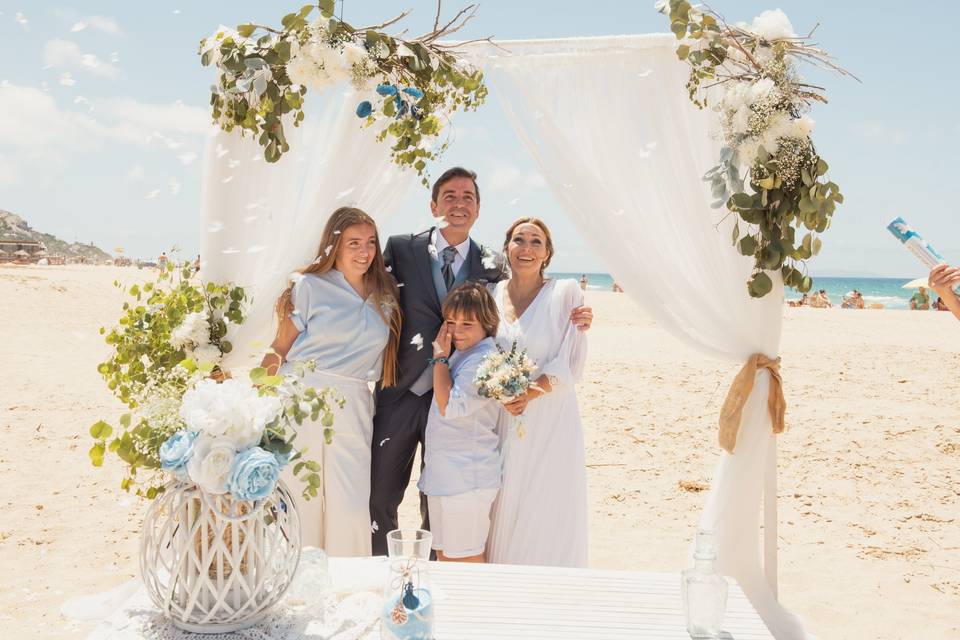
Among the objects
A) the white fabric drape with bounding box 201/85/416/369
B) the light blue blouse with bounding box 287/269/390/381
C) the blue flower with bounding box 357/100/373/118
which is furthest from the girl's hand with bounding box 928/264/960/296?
the white fabric drape with bounding box 201/85/416/369

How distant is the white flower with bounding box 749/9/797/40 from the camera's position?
3.55 metres

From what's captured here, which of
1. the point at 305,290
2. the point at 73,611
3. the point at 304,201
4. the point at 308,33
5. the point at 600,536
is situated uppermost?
the point at 308,33

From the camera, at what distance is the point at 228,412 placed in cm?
195

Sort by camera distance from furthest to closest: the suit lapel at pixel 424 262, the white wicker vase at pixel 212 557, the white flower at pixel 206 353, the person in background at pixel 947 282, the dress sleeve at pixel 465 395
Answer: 1. the suit lapel at pixel 424 262
2. the white flower at pixel 206 353
3. the dress sleeve at pixel 465 395
4. the person in background at pixel 947 282
5. the white wicker vase at pixel 212 557

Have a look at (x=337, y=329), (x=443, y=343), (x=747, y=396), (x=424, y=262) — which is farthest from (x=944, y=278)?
(x=337, y=329)

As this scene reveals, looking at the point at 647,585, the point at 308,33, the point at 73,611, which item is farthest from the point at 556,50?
the point at 73,611

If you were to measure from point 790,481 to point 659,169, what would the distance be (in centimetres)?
444

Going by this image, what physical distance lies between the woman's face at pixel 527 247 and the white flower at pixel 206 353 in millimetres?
1627

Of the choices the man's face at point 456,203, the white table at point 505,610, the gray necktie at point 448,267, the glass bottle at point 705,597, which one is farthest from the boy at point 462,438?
the glass bottle at point 705,597

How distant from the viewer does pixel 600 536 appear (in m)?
5.72

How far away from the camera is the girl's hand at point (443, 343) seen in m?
3.82

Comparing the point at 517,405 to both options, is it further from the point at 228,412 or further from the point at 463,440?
the point at 228,412

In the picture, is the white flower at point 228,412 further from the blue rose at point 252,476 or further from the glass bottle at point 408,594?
the glass bottle at point 408,594

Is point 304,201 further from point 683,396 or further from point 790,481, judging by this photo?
point 683,396
